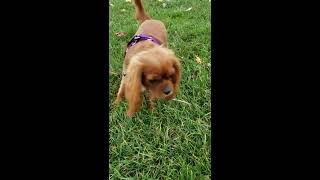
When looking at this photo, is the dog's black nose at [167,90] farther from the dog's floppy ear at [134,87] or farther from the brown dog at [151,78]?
the dog's floppy ear at [134,87]

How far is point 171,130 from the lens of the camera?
295 centimetres

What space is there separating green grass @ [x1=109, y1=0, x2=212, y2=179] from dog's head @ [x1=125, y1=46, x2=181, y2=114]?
0.36 ft

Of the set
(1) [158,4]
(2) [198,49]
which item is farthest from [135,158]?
Result: (1) [158,4]

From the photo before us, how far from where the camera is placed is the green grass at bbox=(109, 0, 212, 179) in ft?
8.33

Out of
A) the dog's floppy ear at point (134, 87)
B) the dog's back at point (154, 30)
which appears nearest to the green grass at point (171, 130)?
the dog's floppy ear at point (134, 87)

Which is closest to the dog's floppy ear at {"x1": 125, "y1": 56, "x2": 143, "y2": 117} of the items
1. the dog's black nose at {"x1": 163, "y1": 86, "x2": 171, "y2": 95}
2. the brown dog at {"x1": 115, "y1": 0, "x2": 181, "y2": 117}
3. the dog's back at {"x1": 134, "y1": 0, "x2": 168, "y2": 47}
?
the brown dog at {"x1": 115, "y1": 0, "x2": 181, "y2": 117}

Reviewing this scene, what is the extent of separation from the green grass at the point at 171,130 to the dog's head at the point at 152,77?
0.11m

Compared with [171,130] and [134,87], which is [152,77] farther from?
[171,130]

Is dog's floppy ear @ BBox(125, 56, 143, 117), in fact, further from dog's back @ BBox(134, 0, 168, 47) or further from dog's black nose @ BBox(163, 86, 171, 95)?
dog's back @ BBox(134, 0, 168, 47)

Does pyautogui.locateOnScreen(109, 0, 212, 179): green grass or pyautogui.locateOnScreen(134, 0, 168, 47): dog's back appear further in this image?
pyautogui.locateOnScreen(134, 0, 168, 47): dog's back

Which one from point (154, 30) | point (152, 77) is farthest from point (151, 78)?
point (154, 30)

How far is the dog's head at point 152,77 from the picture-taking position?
323cm

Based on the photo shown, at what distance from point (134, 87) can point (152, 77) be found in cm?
18

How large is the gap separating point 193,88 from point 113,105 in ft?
2.51
